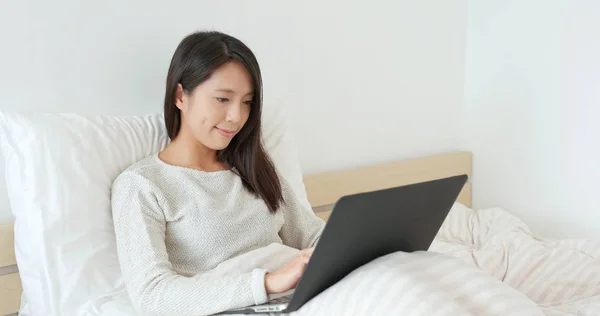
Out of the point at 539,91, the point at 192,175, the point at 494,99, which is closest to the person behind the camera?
the point at 192,175

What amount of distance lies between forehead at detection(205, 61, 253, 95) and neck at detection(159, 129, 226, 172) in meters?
0.15

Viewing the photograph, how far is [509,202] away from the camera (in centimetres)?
242

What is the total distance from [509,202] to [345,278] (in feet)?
4.80

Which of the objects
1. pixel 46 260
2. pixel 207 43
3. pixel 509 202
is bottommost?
pixel 509 202

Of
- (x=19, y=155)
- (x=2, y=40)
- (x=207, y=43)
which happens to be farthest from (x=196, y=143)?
(x=2, y=40)

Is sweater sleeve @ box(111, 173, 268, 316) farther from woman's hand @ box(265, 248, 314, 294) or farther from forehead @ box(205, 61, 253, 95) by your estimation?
forehead @ box(205, 61, 253, 95)

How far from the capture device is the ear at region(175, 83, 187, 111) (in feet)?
4.81

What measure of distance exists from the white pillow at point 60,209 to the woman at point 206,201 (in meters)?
0.07

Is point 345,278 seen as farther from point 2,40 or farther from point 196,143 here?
point 2,40

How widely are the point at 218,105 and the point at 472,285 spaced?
0.66 metres

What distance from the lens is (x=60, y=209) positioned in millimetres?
1349

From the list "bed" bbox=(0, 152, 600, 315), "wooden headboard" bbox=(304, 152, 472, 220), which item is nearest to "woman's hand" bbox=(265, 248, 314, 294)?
"bed" bbox=(0, 152, 600, 315)

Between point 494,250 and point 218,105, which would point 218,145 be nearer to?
point 218,105

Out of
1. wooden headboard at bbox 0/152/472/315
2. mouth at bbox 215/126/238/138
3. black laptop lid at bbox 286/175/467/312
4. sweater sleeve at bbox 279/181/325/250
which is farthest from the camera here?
wooden headboard at bbox 0/152/472/315
